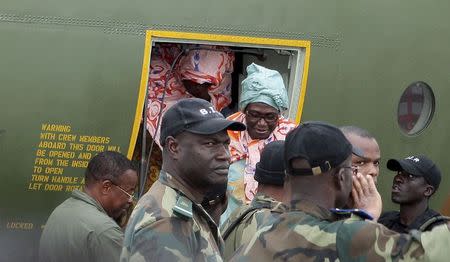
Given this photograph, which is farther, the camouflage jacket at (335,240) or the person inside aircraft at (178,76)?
the person inside aircraft at (178,76)

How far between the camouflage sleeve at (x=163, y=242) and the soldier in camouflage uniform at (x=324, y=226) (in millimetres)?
225

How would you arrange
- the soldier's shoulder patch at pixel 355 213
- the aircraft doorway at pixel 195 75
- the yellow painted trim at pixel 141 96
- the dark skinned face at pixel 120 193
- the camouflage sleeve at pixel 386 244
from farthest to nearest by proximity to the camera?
the aircraft doorway at pixel 195 75 < the yellow painted trim at pixel 141 96 < the dark skinned face at pixel 120 193 < the soldier's shoulder patch at pixel 355 213 < the camouflage sleeve at pixel 386 244

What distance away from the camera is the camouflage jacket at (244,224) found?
4832 mm

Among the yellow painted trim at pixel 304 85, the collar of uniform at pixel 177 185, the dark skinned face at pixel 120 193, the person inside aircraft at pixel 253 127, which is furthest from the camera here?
the yellow painted trim at pixel 304 85

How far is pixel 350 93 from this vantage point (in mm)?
7375

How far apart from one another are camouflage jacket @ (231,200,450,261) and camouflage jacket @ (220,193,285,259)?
1.24 meters

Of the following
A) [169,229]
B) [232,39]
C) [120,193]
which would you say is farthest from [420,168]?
[169,229]

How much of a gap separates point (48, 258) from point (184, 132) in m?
1.75

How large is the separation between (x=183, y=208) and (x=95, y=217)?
5.67 feet

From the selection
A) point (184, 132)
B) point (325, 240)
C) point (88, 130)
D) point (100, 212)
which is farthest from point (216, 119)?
point (88, 130)

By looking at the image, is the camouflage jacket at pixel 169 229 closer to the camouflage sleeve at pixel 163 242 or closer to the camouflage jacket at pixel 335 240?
the camouflage sleeve at pixel 163 242

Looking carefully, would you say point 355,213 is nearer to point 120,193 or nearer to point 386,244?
point 386,244

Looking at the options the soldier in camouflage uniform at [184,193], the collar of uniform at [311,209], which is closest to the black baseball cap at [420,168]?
the soldier in camouflage uniform at [184,193]

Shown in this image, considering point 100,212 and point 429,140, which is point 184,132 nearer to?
point 100,212
